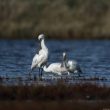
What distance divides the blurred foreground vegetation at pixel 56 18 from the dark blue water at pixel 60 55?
1076 mm

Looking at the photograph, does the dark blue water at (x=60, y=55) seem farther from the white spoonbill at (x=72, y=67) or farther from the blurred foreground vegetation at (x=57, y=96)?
the blurred foreground vegetation at (x=57, y=96)

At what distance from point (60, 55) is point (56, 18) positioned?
14.5 m

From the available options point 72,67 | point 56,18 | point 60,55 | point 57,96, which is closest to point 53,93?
point 57,96

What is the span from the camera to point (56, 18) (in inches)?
1946

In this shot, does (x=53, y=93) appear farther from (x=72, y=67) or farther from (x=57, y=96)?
(x=72, y=67)

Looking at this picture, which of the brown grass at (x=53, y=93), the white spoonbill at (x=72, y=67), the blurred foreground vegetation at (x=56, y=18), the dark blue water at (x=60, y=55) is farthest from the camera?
the blurred foreground vegetation at (x=56, y=18)

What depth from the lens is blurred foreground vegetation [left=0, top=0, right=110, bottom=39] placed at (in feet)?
151

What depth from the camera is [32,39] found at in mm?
47125

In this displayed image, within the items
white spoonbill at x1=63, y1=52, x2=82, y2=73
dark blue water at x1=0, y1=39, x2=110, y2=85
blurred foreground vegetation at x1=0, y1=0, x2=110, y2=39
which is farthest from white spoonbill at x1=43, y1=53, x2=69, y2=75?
blurred foreground vegetation at x1=0, y1=0, x2=110, y2=39

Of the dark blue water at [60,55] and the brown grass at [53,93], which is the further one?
the dark blue water at [60,55]

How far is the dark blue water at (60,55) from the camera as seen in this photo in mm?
24172

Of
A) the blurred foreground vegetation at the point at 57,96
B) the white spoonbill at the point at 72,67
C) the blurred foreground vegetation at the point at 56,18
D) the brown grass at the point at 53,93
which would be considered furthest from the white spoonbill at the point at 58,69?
the blurred foreground vegetation at the point at 56,18

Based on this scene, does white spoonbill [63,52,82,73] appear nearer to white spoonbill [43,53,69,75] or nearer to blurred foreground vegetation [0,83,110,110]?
white spoonbill [43,53,69,75]

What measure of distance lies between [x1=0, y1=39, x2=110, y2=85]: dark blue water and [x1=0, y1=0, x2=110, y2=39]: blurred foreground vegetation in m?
1.08
